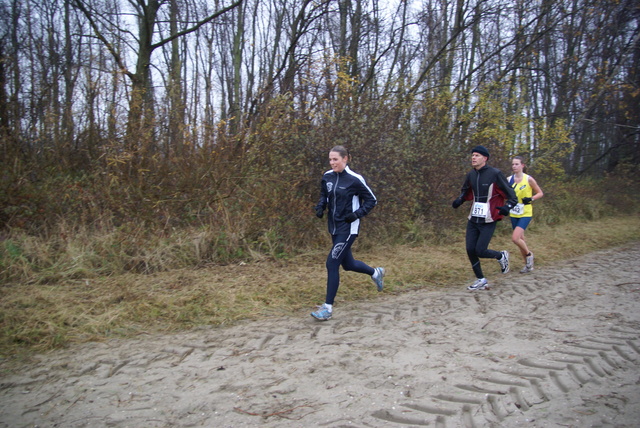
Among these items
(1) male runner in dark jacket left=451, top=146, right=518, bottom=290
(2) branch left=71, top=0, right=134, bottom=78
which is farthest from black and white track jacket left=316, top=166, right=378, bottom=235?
(2) branch left=71, top=0, right=134, bottom=78

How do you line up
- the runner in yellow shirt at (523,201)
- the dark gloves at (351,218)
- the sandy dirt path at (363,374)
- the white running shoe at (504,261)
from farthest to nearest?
1. the runner in yellow shirt at (523,201)
2. the white running shoe at (504,261)
3. the dark gloves at (351,218)
4. the sandy dirt path at (363,374)

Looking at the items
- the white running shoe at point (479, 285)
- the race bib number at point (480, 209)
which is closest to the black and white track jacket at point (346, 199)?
the race bib number at point (480, 209)

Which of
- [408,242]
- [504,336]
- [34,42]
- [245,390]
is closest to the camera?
[245,390]

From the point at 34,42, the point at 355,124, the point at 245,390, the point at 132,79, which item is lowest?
the point at 245,390

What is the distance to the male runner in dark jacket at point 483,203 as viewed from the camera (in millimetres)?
6265

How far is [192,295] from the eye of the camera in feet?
19.1

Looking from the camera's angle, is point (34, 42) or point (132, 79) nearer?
point (132, 79)

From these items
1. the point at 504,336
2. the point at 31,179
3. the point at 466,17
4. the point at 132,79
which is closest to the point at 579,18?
the point at 466,17

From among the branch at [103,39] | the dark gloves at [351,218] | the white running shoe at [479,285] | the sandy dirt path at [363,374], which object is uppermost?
the branch at [103,39]

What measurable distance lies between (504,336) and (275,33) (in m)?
17.5

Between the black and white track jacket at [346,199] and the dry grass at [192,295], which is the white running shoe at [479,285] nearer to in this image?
the dry grass at [192,295]

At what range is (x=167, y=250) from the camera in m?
7.19

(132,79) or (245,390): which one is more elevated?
→ (132,79)

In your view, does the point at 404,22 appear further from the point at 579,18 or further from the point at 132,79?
the point at 132,79
